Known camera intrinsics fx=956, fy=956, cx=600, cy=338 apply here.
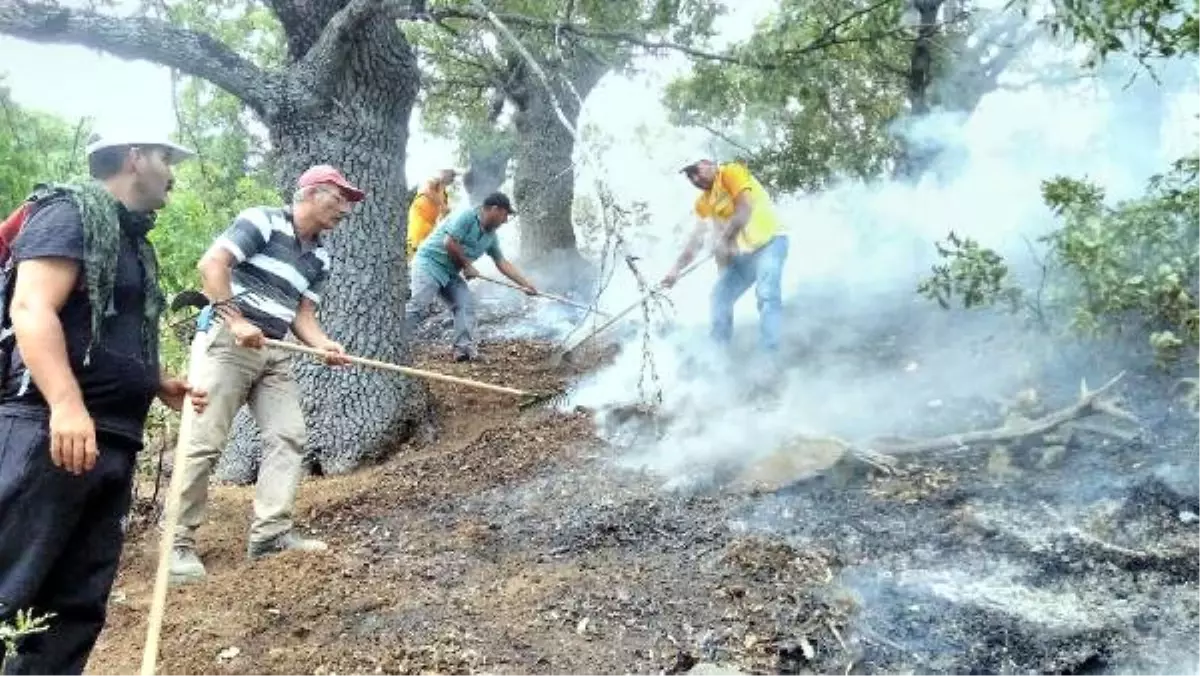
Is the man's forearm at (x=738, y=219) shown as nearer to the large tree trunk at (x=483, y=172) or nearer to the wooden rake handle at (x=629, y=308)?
the wooden rake handle at (x=629, y=308)

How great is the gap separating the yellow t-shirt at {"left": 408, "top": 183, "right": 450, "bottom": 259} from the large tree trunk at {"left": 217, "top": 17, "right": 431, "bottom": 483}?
11.6ft

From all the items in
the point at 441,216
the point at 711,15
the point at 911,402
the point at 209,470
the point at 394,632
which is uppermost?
the point at 711,15

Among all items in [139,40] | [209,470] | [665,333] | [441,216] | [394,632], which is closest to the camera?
[394,632]

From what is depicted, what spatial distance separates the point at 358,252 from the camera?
21.1ft

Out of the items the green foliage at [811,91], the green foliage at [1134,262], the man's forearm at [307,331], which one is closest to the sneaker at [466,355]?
the green foliage at [811,91]

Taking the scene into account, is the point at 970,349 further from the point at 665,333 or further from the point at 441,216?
the point at 441,216

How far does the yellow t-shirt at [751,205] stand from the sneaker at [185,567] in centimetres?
454

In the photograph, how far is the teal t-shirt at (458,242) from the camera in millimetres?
8523

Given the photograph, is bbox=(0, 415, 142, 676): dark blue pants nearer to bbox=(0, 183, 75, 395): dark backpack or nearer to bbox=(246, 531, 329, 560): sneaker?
bbox=(0, 183, 75, 395): dark backpack

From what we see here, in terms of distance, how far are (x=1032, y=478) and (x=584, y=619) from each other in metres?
2.46

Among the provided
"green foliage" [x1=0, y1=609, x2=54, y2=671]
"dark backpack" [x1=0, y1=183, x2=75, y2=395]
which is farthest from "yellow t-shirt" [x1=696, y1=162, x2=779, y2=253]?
"green foliage" [x1=0, y1=609, x2=54, y2=671]

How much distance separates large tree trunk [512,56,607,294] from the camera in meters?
11.6

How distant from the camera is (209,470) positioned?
4.57 meters

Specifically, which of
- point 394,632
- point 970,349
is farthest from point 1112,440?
point 394,632
